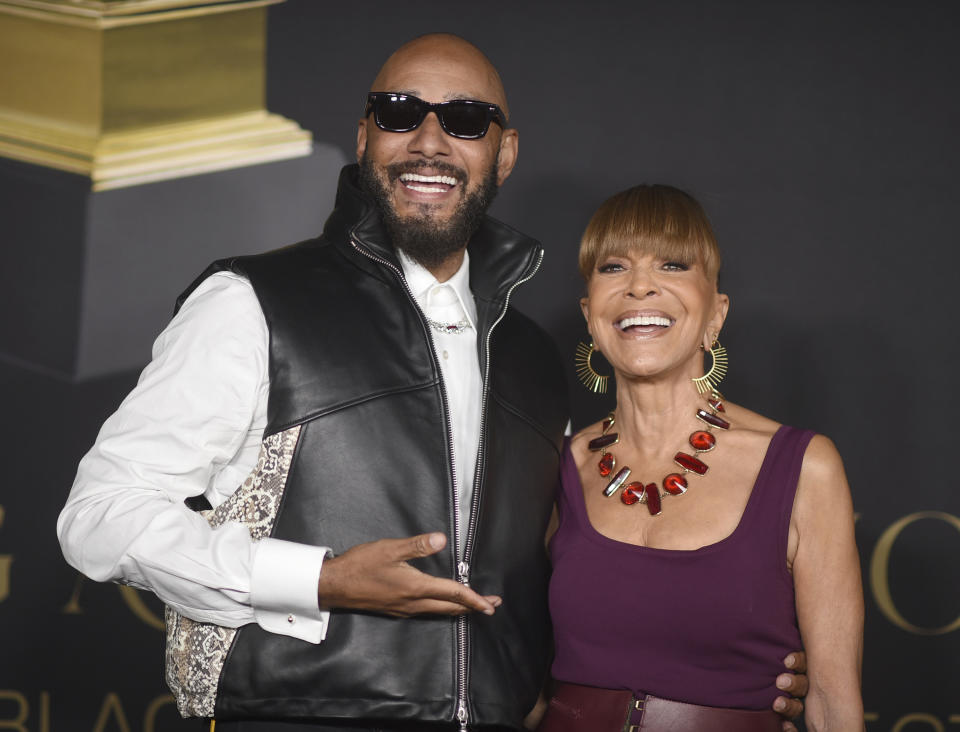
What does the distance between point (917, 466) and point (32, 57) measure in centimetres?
314

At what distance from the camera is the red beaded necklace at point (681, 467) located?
7.61 feet

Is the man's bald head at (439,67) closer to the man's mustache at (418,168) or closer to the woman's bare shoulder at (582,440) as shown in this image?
the man's mustache at (418,168)

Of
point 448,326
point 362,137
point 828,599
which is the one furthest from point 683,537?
point 362,137

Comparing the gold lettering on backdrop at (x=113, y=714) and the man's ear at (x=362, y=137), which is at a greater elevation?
the man's ear at (x=362, y=137)

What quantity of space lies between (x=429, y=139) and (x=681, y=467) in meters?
0.90

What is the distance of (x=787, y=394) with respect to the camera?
140 inches

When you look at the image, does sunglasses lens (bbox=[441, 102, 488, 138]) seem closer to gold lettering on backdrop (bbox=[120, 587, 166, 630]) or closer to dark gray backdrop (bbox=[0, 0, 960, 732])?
dark gray backdrop (bbox=[0, 0, 960, 732])

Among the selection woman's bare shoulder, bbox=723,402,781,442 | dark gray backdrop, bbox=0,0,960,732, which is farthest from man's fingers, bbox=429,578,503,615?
dark gray backdrop, bbox=0,0,960,732

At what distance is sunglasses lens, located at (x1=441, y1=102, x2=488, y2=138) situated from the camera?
2402 millimetres

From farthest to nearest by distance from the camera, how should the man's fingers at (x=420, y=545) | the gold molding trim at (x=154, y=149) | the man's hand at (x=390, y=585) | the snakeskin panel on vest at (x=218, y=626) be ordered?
1. the gold molding trim at (x=154, y=149)
2. the snakeskin panel on vest at (x=218, y=626)
3. the man's hand at (x=390, y=585)
4. the man's fingers at (x=420, y=545)

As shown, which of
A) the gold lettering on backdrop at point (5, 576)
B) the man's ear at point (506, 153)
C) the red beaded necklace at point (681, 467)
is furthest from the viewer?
the gold lettering on backdrop at point (5, 576)

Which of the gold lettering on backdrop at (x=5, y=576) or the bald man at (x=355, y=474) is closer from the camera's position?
the bald man at (x=355, y=474)

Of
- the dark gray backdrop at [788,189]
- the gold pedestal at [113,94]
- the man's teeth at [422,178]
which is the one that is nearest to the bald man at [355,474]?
the man's teeth at [422,178]

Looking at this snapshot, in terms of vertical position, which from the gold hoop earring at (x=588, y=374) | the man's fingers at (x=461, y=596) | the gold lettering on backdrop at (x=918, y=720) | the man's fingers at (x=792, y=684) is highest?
the gold hoop earring at (x=588, y=374)
